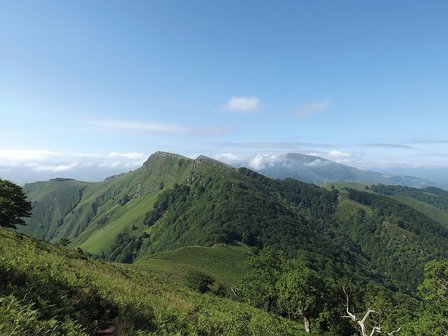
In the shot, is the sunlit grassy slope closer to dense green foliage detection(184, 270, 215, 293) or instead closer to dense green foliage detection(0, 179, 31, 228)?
dense green foliage detection(184, 270, 215, 293)

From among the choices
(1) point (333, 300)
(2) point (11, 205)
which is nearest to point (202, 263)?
(2) point (11, 205)

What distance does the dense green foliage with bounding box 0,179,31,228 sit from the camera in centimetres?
6312

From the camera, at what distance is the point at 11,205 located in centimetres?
6400

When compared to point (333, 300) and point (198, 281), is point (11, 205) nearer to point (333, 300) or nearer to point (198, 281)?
point (198, 281)

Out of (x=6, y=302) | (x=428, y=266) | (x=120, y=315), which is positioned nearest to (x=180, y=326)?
(x=120, y=315)

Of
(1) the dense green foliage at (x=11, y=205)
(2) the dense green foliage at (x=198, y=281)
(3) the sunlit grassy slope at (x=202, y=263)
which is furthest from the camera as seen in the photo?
(3) the sunlit grassy slope at (x=202, y=263)

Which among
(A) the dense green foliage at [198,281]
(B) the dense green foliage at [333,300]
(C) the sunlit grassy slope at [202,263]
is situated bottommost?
(C) the sunlit grassy slope at [202,263]

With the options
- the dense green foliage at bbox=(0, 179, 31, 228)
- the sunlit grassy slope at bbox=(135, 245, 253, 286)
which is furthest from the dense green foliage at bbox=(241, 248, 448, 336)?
the dense green foliage at bbox=(0, 179, 31, 228)

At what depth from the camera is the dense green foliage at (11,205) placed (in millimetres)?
63125

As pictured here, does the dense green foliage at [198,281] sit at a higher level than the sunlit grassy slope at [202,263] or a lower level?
higher

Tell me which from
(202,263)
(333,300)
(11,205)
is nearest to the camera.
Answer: (333,300)

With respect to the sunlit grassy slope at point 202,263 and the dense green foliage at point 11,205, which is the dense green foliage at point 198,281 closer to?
the sunlit grassy slope at point 202,263

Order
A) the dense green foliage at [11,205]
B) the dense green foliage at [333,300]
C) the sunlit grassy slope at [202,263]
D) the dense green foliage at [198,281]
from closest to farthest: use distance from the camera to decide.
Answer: the dense green foliage at [333,300] < the dense green foliage at [11,205] < the dense green foliage at [198,281] < the sunlit grassy slope at [202,263]

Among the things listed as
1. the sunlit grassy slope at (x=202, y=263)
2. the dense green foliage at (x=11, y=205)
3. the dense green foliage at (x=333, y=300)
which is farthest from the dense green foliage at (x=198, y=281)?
the dense green foliage at (x=11, y=205)
